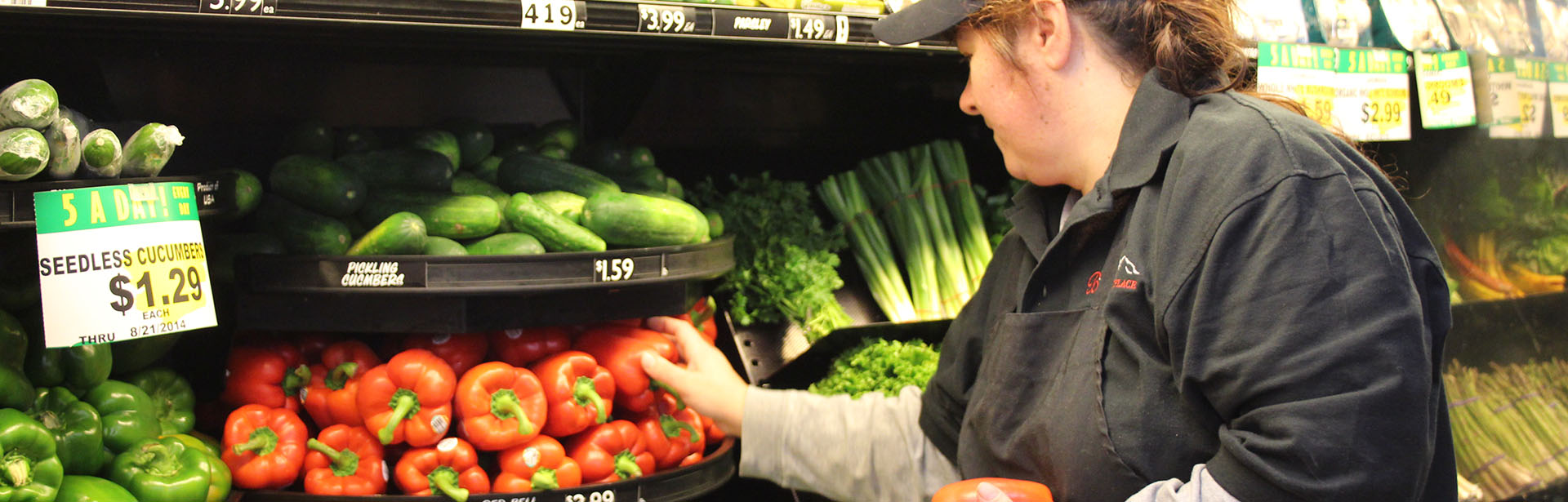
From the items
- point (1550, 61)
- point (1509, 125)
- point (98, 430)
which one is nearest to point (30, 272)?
point (98, 430)

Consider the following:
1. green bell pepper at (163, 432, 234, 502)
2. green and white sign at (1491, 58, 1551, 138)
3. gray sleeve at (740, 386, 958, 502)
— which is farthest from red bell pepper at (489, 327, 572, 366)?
green and white sign at (1491, 58, 1551, 138)

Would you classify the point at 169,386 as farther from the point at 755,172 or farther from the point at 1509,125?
the point at 1509,125

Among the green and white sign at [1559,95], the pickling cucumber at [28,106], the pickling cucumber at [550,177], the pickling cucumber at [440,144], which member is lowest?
the pickling cucumber at [550,177]

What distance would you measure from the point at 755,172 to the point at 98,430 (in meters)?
1.59

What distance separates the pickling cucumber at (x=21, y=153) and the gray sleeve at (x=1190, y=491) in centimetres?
134

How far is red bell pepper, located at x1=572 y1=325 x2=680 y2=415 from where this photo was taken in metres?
2.00

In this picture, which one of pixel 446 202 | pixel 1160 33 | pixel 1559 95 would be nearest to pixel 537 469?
pixel 446 202

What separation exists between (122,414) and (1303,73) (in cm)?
229

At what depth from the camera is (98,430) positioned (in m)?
1.58

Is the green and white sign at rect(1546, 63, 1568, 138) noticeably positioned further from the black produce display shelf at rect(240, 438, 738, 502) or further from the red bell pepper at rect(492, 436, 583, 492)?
the red bell pepper at rect(492, 436, 583, 492)

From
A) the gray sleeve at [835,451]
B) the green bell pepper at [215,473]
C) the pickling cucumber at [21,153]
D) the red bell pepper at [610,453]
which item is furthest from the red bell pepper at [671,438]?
the pickling cucumber at [21,153]

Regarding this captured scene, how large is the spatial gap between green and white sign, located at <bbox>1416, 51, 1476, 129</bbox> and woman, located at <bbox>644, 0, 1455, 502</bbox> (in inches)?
52.1

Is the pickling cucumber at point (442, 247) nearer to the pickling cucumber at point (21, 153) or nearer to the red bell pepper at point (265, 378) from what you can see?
the red bell pepper at point (265, 378)

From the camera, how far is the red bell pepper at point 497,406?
185 centimetres
